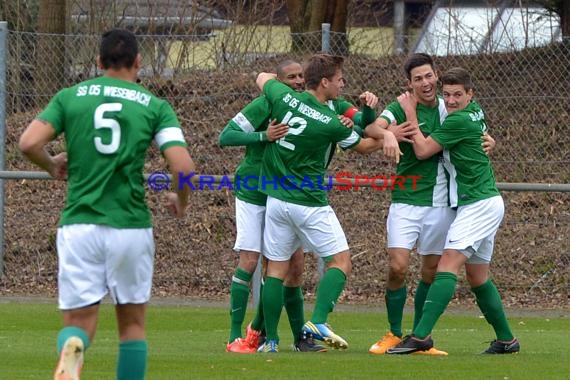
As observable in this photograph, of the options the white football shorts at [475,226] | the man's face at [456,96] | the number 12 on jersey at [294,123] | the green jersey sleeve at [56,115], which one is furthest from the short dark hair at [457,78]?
the green jersey sleeve at [56,115]

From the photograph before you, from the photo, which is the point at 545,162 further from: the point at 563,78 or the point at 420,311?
the point at 420,311

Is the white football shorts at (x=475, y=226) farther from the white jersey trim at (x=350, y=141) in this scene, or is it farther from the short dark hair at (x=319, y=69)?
the short dark hair at (x=319, y=69)

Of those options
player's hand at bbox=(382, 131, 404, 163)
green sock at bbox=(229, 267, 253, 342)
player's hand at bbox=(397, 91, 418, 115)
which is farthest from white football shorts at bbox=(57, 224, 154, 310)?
player's hand at bbox=(397, 91, 418, 115)

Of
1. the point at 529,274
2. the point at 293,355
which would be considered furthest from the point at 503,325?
the point at 529,274

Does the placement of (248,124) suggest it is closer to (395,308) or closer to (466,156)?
(466,156)

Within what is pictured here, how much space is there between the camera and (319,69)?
964 cm

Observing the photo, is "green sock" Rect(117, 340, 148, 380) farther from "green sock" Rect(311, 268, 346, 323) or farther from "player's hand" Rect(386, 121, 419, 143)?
"player's hand" Rect(386, 121, 419, 143)

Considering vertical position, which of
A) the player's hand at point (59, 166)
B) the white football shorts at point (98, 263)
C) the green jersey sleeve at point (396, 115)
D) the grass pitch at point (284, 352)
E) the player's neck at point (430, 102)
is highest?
the player's neck at point (430, 102)

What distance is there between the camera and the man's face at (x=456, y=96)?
9.68 m

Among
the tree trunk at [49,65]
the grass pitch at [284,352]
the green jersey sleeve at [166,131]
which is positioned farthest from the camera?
the tree trunk at [49,65]

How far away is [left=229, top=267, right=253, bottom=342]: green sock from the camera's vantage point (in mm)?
10156

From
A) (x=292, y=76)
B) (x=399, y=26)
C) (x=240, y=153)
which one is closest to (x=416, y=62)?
(x=292, y=76)

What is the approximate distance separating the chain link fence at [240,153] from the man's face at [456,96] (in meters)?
4.73

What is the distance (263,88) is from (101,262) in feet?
11.3
